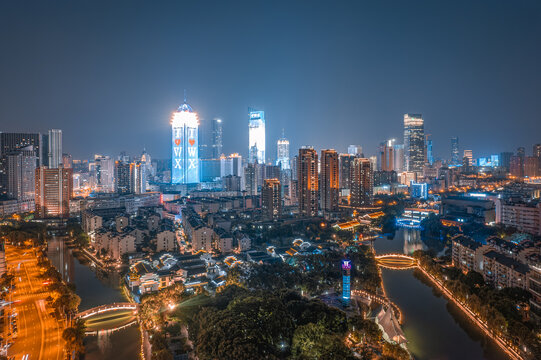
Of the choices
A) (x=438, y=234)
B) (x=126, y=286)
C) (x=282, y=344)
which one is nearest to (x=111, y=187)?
(x=126, y=286)

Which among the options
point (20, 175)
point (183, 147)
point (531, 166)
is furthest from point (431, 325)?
point (531, 166)

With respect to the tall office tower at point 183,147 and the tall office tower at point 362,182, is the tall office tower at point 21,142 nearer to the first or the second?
the tall office tower at point 183,147

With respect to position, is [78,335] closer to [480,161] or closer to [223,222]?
[223,222]

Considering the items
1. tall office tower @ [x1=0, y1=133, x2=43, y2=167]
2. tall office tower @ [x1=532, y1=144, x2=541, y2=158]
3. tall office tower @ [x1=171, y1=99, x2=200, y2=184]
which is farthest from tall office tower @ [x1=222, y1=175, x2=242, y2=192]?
tall office tower @ [x1=532, y1=144, x2=541, y2=158]

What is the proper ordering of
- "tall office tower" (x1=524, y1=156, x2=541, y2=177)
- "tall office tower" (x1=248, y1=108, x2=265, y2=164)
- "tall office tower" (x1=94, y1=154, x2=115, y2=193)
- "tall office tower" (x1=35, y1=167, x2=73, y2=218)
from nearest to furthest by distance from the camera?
"tall office tower" (x1=35, y1=167, x2=73, y2=218) → "tall office tower" (x1=524, y1=156, x2=541, y2=177) → "tall office tower" (x1=94, y1=154, x2=115, y2=193) → "tall office tower" (x1=248, y1=108, x2=265, y2=164)

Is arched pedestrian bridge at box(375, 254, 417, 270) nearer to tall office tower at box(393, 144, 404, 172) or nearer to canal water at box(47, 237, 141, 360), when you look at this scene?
canal water at box(47, 237, 141, 360)

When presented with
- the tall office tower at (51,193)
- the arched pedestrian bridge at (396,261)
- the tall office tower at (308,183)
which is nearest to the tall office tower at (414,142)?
the tall office tower at (308,183)
